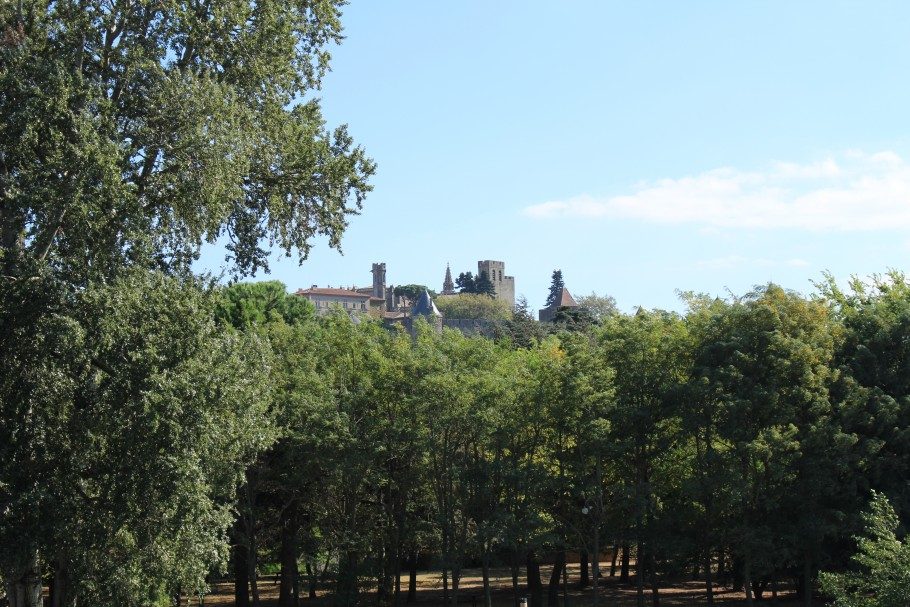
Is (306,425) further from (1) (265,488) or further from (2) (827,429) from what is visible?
(2) (827,429)

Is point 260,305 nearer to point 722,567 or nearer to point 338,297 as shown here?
point 722,567

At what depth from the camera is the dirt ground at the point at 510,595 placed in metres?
35.6

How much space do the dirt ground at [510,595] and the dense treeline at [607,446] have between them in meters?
2.62

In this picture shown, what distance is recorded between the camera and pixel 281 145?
1928cm

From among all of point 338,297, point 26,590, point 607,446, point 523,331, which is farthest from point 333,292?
point 26,590

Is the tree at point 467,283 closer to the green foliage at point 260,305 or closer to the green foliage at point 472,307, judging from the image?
the green foliage at point 472,307

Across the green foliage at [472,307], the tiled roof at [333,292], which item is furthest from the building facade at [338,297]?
the green foliage at [472,307]

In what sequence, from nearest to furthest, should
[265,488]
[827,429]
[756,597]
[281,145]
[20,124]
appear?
[20,124] → [281,145] → [827,429] → [265,488] → [756,597]

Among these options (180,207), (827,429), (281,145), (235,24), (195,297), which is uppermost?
(235,24)

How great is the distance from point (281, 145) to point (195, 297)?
3.70 metres

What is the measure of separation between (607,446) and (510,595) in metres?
12.2

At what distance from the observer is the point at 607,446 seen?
1190 inches

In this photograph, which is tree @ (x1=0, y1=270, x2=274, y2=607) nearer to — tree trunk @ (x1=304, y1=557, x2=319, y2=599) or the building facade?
tree trunk @ (x1=304, y1=557, x2=319, y2=599)

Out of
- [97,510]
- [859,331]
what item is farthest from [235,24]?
[859,331]
